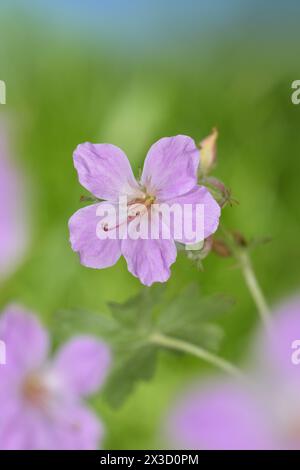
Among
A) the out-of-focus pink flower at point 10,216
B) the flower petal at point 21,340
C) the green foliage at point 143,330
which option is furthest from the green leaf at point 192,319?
the out-of-focus pink flower at point 10,216

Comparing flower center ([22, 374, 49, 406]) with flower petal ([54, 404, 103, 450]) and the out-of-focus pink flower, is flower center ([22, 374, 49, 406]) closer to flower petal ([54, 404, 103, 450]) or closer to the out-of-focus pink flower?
flower petal ([54, 404, 103, 450])

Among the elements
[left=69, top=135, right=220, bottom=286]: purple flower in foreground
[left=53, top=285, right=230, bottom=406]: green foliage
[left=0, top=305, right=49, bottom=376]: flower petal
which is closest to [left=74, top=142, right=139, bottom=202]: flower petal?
[left=69, top=135, right=220, bottom=286]: purple flower in foreground

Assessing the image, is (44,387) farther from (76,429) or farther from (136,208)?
(136,208)

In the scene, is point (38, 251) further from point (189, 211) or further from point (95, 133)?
point (189, 211)

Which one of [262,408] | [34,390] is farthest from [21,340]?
[262,408]

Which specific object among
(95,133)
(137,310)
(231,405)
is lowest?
(231,405)

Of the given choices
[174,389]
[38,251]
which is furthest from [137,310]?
[38,251]
